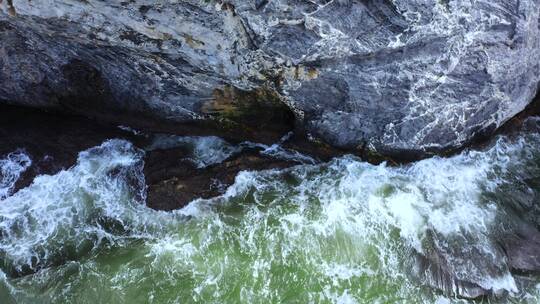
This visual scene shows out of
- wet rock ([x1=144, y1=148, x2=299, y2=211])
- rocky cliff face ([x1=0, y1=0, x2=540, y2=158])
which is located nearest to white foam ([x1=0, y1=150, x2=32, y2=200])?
rocky cliff face ([x1=0, y1=0, x2=540, y2=158])

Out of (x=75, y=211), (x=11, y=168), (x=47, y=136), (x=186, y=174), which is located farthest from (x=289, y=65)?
(x=11, y=168)

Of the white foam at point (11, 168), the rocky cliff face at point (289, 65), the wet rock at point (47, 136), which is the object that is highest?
the rocky cliff face at point (289, 65)

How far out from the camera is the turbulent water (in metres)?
6.54

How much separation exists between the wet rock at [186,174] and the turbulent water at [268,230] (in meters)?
0.15

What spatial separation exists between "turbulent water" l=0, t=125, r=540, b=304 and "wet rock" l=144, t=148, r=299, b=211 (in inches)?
6.0

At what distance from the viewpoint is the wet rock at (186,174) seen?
729 centimetres

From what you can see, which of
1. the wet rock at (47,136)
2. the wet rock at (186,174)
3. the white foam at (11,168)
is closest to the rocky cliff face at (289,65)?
the wet rock at (47,136)

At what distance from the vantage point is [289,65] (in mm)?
6438

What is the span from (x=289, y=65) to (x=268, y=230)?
2712 mm

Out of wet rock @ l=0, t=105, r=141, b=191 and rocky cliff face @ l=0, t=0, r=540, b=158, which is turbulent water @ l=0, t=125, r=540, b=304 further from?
rocky cliff face @ l=0, t=0, r=540, b=158

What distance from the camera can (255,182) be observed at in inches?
300

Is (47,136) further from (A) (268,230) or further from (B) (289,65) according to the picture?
(B) (289,65)

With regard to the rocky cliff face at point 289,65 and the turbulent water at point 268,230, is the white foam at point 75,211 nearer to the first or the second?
the turbulent water at point 268,230

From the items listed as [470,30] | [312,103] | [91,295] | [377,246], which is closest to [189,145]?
[312,103]
